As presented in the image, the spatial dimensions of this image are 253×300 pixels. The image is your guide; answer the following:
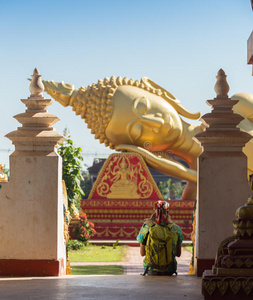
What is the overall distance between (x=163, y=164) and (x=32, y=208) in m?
10.9

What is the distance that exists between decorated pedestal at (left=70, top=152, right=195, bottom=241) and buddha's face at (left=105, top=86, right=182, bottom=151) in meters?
0.60

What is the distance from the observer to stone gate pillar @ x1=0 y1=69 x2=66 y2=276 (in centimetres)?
820

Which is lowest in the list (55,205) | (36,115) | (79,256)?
(79,256)

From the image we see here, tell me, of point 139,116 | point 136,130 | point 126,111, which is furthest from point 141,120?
point 126,111

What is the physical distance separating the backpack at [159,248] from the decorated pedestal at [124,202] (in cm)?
1020

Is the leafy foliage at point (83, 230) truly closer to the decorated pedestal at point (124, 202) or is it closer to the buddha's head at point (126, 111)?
the decorated pedestal at point (124, 202)

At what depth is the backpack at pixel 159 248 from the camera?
26.9 feet

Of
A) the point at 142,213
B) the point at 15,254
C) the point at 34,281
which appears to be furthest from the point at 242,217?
the point at 142,213

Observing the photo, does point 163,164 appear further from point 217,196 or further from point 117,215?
point 217,196

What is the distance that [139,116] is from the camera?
1850cm

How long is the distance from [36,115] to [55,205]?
133cm

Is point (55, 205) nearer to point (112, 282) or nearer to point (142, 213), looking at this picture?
point (112, 282)

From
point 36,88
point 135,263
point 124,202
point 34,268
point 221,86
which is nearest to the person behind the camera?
point 34,268

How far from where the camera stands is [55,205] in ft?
27.2
